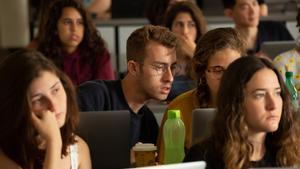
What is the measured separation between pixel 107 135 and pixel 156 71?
2.25ft

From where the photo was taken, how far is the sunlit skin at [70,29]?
18.1 feet

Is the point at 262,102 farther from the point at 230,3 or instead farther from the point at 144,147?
the point at 230,3

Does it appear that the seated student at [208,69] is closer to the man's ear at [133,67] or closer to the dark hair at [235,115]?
the man's ear at [133,67]

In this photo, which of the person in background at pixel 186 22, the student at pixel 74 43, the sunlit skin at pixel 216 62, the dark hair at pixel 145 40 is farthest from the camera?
the person in background at pixel 186 22

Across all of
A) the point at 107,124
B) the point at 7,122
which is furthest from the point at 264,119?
the point at 7,122

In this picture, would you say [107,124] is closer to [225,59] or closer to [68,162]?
[68,162]

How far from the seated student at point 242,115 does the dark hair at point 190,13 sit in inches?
106

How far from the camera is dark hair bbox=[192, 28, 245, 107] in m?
3.71

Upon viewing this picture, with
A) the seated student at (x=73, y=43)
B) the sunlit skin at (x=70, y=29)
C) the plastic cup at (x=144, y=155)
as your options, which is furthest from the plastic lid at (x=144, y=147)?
the sunlit skin at (x=70, y=29)

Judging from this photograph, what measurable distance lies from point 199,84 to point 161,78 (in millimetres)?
165

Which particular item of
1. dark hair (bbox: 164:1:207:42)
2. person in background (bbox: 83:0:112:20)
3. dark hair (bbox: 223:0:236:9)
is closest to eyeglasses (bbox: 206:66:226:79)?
dark hair (bbox: 164:1:207:42)

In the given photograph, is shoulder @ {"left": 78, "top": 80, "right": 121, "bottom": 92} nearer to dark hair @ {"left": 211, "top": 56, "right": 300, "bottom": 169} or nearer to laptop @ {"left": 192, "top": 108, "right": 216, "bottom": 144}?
laptop @ {"left": 192, "top": 108, "right": 216, "bottom": 144}

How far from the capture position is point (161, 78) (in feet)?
12.4

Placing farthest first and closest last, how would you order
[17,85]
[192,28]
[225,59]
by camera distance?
[192,28]
[225,59]
[17,85]
